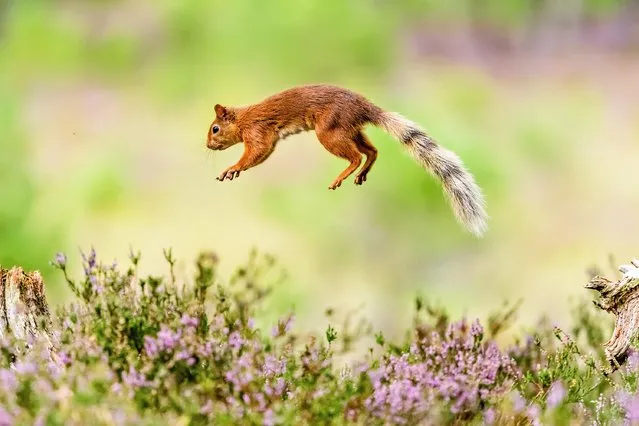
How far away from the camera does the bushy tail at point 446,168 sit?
11.1 feet

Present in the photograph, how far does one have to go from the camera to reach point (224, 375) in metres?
4.11

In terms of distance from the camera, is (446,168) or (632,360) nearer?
(446,168)

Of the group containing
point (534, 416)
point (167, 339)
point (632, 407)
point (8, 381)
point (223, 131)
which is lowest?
point (632, 407)

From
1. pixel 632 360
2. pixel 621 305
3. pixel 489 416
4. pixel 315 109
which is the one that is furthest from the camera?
pixel 621 305

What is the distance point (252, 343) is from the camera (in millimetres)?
4328

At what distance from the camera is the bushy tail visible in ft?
11.1

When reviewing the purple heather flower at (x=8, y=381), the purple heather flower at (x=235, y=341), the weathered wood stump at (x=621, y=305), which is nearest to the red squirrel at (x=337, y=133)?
the purple heather flower at (x=235, y=341)

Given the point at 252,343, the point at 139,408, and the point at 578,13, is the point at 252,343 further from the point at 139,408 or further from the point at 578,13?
the point at 578,13

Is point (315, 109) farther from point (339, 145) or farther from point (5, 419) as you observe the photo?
point (5, 419)

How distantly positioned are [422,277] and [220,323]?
959 centimetres

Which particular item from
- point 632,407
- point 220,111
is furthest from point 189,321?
point 632,407

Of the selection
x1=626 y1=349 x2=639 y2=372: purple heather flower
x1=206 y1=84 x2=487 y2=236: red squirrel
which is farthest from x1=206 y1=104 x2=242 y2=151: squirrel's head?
x1=626 y1=349 x2=639 y2=372: purple heather flower

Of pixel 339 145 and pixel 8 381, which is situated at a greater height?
pixel 8 381

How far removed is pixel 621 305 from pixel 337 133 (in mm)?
2059
